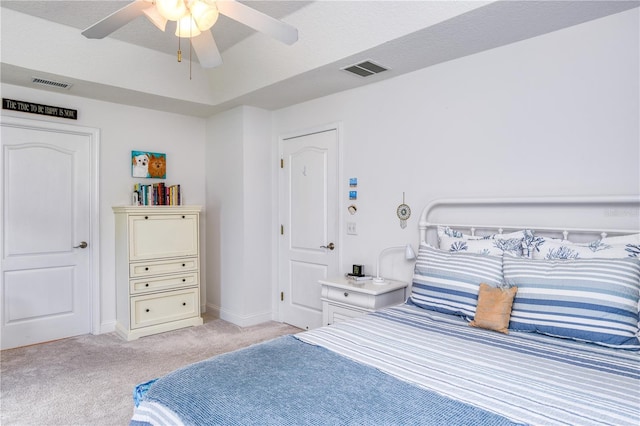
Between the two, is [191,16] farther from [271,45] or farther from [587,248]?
[587,248]

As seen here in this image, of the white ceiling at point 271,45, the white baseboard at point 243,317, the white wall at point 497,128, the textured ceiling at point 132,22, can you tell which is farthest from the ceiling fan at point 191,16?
the white baseboard at point 243,317

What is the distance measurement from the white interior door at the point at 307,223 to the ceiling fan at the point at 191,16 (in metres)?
1.82

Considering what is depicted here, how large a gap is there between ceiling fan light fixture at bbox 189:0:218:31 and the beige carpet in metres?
2.26

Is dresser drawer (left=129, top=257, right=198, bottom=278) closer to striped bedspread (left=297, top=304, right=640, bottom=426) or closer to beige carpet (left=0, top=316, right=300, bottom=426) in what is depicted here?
beige carpet (left=0, top=316, right=300, bottom=426)

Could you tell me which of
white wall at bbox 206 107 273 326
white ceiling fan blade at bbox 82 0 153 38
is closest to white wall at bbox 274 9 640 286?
white wall at bbox 206 107 273 326

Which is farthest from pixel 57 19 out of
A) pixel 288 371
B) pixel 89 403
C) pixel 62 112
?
pixel 288 371

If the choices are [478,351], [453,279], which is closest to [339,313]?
[453,279]

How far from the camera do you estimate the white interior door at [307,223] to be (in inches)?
149

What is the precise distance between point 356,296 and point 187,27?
2.08 m

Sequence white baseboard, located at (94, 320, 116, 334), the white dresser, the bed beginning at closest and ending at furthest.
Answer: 1. the bed
2. the white dresser
3. white baseboard, located at (94, 320, 116, 334)

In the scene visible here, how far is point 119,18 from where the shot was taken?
1855mm

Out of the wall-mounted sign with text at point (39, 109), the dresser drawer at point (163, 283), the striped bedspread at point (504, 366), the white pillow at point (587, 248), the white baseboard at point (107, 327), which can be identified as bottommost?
the white baseboard at point (107, 327)

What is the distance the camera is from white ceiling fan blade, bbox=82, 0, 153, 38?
5.89 feet

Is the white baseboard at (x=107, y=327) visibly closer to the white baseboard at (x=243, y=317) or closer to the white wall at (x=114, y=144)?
the white wall at (x=114, y=144)
